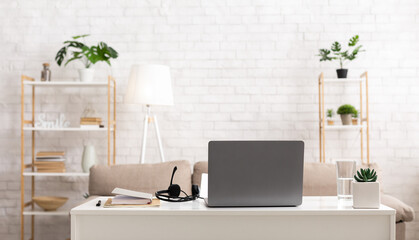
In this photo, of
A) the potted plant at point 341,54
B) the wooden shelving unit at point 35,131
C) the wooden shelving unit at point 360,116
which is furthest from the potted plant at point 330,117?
the wooden shelving unit at point 35,131

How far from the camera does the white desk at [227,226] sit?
5.39 feet

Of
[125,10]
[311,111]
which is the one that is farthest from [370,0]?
[125,10]

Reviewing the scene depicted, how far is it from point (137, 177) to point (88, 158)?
839mm

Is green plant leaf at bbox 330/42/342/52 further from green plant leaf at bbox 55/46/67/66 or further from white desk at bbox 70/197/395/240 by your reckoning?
white desk at bbox 70/197/395/240

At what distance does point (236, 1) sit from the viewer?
4.07 m

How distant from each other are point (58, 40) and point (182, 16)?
111cm

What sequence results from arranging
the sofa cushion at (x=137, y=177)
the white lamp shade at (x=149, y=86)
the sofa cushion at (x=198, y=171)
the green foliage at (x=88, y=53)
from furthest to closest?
the green foliage at (x=88, y=53) < the white lamp shade at (x=149, y=86) < the sofa cushion at (x=198, y=171) < the sofa cushion at (x=137, y=177)

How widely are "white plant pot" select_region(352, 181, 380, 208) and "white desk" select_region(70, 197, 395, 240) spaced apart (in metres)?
0.05

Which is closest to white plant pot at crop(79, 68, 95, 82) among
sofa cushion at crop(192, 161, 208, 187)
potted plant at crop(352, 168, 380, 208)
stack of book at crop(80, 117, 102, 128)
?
stack of book at crop(80, 117, 102, 128)

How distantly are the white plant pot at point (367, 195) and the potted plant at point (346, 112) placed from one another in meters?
2.11

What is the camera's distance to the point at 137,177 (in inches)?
122

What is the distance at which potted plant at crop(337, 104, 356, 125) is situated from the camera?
3.74 metres

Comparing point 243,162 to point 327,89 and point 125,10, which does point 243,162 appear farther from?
point 125,10

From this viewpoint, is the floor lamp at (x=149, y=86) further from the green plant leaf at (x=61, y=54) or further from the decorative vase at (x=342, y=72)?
the decorative vase at (x=342, y=72)
